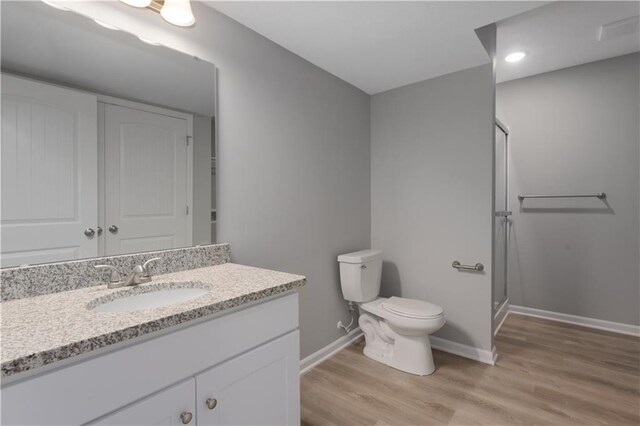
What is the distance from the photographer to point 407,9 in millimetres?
1615

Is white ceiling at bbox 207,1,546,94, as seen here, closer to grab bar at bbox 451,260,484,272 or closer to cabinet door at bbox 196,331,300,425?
grab bar at bbox 451,260,484,272

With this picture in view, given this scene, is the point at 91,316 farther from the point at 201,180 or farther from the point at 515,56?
the point at 515,56


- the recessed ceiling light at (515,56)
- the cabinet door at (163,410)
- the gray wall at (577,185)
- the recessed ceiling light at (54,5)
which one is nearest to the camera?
the cabinet door at (163,410)

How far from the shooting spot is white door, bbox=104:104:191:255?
1253mm

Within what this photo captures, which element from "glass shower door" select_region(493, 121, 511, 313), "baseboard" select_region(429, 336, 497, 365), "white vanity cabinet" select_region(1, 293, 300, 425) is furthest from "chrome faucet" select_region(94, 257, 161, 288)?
"glass shower door" select_region(493, 121, 511, 313)

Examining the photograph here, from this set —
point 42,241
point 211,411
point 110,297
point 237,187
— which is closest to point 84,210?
point 42,241

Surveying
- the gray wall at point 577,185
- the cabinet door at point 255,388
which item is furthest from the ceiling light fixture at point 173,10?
the gray wall at point 577,185

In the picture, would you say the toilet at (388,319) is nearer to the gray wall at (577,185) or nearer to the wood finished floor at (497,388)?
the wood finished floor at (497,388)

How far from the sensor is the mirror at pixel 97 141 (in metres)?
1.03

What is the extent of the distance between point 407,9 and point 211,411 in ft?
6.37

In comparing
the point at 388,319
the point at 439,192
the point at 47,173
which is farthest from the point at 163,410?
the point at 439,192

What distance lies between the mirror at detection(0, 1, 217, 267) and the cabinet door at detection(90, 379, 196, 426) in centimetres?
66

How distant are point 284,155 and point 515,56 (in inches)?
82.4

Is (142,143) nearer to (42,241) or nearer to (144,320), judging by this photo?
(42,241)
